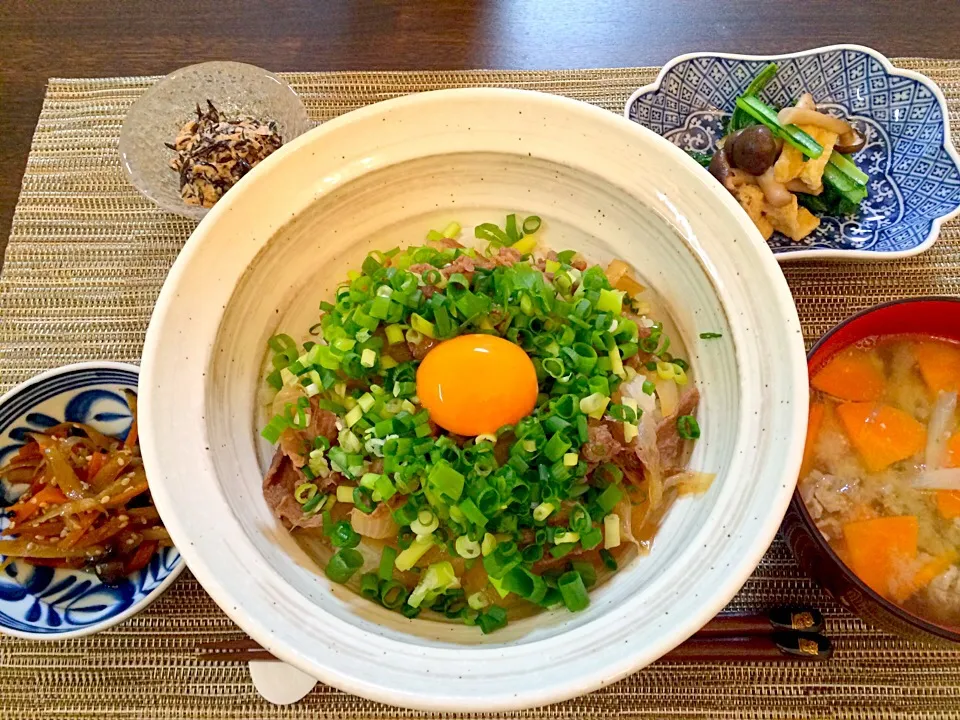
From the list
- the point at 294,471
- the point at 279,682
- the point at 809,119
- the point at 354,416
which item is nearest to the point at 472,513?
the point at 354,416

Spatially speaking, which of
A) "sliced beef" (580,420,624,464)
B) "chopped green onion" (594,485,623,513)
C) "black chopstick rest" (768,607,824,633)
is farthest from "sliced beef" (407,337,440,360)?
"black chopstick rest" (768,607,824,633)

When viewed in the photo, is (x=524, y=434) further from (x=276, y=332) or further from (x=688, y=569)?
(x=276, y=332)

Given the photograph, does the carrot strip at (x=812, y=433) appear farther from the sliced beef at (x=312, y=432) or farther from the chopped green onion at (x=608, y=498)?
the sliced beef at (x=312, y=432)

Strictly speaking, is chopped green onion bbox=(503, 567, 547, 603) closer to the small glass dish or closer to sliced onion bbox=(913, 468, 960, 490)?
sliced onion bbox=(913, 468, 960, 490)

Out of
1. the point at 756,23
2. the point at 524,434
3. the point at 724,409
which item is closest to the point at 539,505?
the point at 524,434

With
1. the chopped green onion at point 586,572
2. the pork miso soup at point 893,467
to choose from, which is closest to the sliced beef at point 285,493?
the chopped green onion at point 586,572

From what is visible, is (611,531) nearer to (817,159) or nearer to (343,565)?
(343,565)

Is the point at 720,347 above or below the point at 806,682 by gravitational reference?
above
